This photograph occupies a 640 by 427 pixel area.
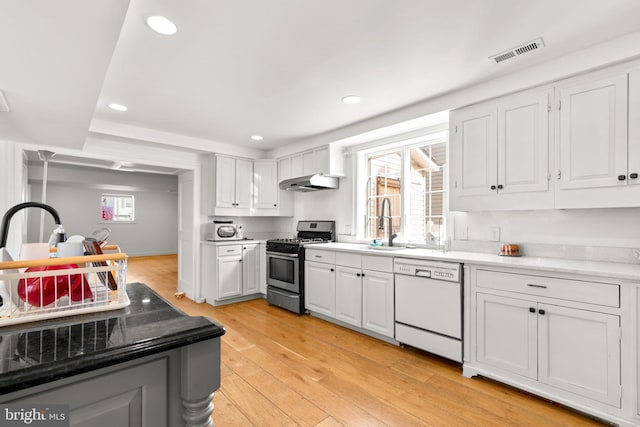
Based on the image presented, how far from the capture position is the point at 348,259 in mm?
3439

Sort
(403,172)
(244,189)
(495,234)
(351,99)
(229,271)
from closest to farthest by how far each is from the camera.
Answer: (495,234) → (351,99) → (403,172) → (229,271) → (244,189)

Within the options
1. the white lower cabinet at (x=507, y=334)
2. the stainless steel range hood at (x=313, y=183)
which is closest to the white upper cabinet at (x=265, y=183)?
the stainless steel range hood at (x=313, y=183)

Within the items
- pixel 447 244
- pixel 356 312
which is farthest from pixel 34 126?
pixel 447 244

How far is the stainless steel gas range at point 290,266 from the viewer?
3.95 metres

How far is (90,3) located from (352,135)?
303 cm

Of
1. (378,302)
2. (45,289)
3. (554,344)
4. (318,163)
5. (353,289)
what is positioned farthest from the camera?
(318,163)

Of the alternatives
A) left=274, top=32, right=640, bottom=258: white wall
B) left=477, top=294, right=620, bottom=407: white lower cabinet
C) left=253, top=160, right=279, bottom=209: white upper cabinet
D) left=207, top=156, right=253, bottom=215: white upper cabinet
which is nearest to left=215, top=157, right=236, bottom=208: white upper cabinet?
left=207, top=156, right=253, bottom=215: white upper cabinet

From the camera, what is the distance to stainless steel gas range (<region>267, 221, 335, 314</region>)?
3.95 m

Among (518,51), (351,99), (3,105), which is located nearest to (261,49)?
(351,99)

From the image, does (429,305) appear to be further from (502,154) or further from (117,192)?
(117,192)

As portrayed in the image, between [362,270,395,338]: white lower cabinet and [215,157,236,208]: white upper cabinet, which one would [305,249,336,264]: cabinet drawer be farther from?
[215,157,236,208]: white upper cabinet

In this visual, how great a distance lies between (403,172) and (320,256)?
146cm

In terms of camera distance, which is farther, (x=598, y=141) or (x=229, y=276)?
(x=229, y=276)

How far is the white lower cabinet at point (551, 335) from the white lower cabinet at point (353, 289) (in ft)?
2.73
